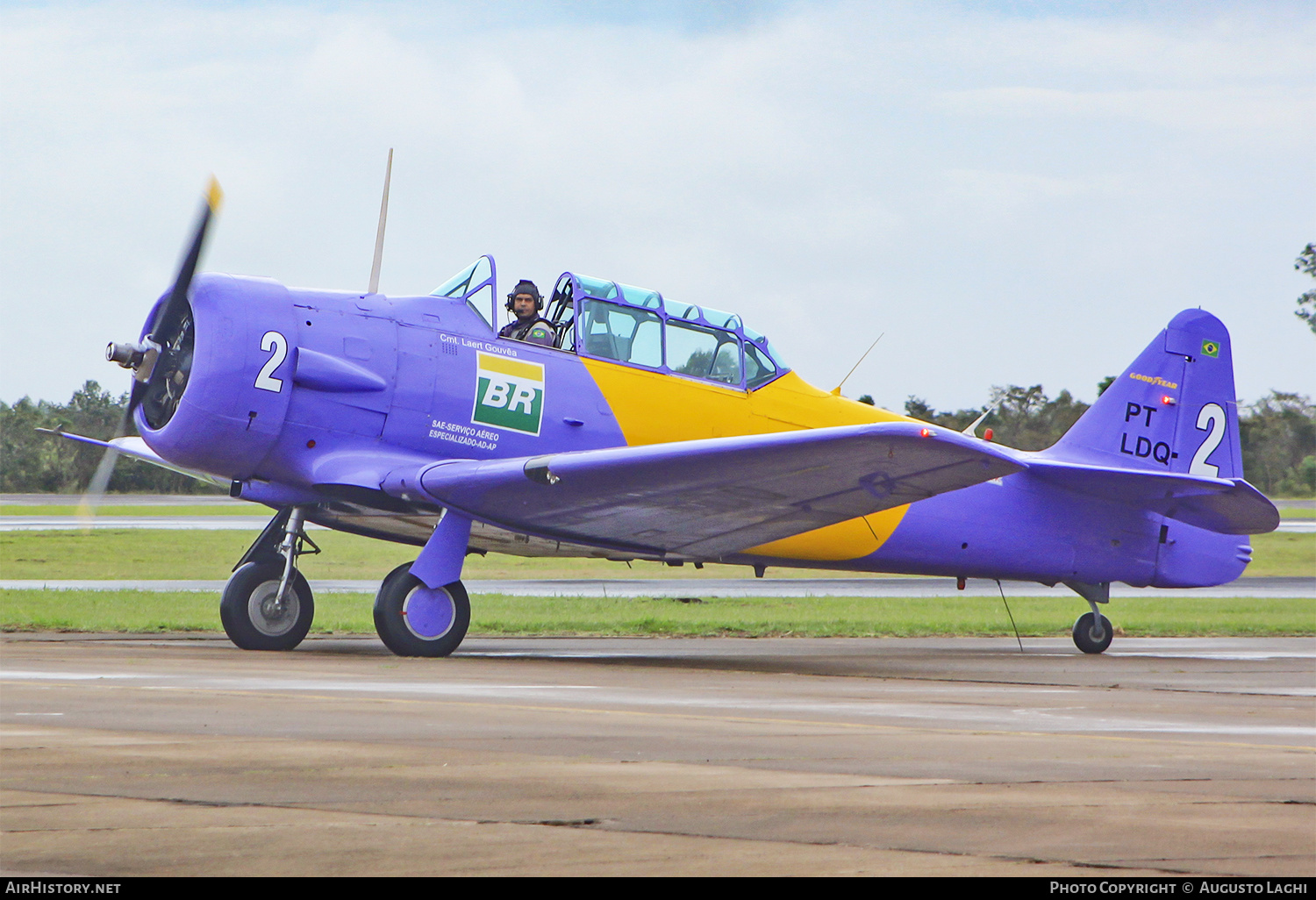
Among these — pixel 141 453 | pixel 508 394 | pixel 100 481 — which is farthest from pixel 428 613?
pixel 141 453

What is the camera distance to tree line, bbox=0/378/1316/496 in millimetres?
45656

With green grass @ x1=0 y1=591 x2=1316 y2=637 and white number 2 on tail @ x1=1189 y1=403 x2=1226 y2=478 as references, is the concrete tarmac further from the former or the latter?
white number 2 on tail @ x1=1189 y1=403 x2=1226 y2=478

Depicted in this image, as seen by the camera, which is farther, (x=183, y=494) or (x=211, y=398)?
(x=183, y=494)

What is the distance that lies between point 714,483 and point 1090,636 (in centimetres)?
521

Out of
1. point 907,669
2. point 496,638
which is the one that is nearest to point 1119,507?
point 907,669

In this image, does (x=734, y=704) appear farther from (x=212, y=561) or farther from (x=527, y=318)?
(x=212, y=561)

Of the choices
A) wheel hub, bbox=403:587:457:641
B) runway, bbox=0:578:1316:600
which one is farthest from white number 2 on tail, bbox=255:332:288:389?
runway, bbox=0:578:1316:600

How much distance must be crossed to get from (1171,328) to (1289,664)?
4.33 m

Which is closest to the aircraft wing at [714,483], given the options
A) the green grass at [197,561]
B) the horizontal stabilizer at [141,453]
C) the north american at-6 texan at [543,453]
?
the north american at-6 texan at [543,453]

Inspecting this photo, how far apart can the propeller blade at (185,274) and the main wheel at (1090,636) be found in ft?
27.7

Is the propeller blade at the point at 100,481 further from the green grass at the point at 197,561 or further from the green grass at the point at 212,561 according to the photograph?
the green grass at the point at 197,561

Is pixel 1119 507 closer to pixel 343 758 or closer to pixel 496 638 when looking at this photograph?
pixel 496 638

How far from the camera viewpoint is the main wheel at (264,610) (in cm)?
1035

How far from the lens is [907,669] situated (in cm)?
972
